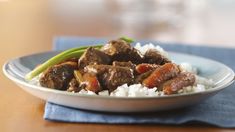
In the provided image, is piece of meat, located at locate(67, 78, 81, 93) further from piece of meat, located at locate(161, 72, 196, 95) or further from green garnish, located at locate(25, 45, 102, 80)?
piece of meat, located at locate(161, 72, 196, 95)

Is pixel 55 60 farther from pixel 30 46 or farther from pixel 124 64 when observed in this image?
pixel 30 46

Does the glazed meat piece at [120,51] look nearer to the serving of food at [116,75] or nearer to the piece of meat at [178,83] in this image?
the serving of food at [116,75]

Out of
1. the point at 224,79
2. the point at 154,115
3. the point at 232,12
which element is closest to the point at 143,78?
the point at 154,115

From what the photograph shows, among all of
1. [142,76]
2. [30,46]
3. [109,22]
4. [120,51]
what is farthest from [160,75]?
[109,22]

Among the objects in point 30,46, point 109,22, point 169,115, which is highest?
point 169,115

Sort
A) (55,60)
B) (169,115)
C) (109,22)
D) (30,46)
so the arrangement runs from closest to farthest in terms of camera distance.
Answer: (169,115)
(55,60)
(30,46)
(109,22)

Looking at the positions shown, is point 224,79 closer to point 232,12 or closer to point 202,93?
point 202,93
